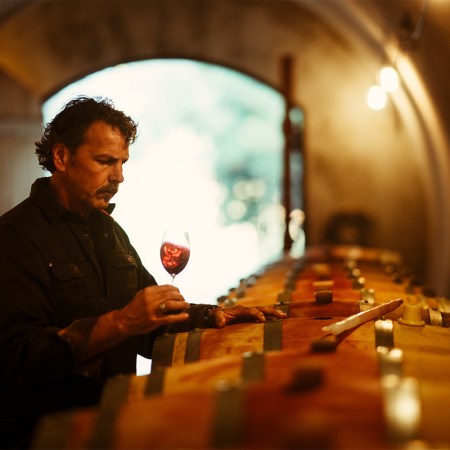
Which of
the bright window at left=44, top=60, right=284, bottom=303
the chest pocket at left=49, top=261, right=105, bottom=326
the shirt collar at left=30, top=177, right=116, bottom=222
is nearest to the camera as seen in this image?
the chest pocket at left=49, top=261, right=105, bottom=326

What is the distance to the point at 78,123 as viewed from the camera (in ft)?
9.91

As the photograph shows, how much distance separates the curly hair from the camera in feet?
9.89

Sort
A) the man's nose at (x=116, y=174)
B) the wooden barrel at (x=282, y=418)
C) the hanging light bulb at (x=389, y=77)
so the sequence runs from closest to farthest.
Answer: the wooden barrel at (x=282, y=418), the man's nose at (x=116, y=174), the hanging light bulb at (x=389, y=77)

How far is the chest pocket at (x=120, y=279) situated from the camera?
3018 millimetres

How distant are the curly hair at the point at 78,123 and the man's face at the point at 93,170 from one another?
3 cm

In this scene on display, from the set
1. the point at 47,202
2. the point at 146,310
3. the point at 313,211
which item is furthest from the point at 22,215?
the point at 313,211

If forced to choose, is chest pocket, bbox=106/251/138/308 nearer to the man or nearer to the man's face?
the man

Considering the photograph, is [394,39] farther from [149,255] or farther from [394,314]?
[149,255]

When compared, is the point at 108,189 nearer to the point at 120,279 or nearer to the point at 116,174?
the point at 116,174

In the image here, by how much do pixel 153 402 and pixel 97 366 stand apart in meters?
0.83

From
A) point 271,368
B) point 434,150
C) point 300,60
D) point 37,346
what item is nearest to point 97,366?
point 37,346

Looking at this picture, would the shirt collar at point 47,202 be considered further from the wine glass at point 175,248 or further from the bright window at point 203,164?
the bright window at point 203,164

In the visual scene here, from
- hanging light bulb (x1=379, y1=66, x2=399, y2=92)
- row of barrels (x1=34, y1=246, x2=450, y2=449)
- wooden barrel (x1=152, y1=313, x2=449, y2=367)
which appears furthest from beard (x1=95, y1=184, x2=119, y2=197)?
hanging light bulb (x1=379, y1=66, x2=399, y2=92)

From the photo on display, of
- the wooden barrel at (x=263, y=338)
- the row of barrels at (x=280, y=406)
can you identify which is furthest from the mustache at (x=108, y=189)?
the row of barrels at (x=280, y=406)
